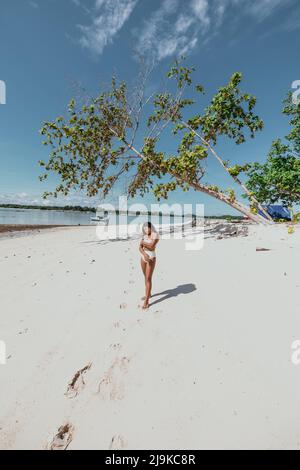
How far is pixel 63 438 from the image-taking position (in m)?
2.75

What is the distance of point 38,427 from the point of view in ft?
9.49

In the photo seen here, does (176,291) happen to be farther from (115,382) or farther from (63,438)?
(63,438)

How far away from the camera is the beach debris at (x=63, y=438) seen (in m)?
2.67

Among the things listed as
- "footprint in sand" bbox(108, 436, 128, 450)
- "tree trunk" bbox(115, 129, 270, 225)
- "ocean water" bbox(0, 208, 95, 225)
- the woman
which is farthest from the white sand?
"ocean water" bbox(0, 208, 95, 225)

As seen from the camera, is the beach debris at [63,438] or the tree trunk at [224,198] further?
the tree trunk at [224,198]

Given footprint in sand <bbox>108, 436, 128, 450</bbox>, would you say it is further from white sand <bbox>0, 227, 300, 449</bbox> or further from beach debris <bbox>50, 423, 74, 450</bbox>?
beach debris <bbox>50, 423, 74, 450</bbox>

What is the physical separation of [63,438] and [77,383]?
2.28 ft

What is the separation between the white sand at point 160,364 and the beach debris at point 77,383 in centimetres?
6

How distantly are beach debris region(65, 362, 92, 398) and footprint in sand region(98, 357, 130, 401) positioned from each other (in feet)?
1.01

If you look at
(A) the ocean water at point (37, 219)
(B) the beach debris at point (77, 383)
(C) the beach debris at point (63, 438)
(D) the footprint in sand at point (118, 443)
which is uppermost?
(A) the ocean water at point (37, 219)

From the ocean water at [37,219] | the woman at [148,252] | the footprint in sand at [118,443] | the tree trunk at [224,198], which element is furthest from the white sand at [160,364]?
the ocean water at [37,219]

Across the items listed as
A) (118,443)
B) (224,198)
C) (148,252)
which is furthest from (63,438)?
(224,198)

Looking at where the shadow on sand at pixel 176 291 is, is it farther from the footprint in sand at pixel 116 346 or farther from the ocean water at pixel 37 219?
the ocean water at pixel 37 219

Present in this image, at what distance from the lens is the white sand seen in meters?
2.64
